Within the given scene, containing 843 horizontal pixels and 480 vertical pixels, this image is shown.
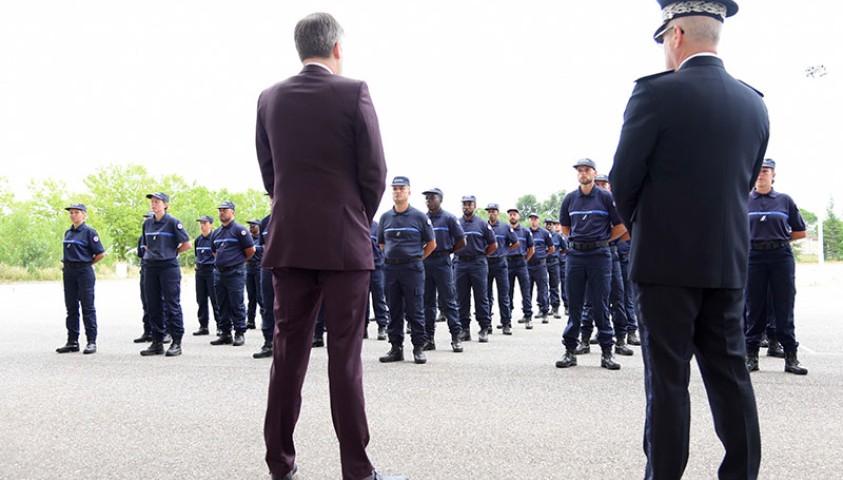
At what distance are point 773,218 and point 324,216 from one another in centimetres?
591

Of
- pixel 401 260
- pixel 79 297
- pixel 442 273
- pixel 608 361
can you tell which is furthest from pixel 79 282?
pixel 608 361

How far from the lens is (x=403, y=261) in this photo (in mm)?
8602

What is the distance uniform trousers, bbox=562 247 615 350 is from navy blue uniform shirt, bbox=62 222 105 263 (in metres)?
6.84

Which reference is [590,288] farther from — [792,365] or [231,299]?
[231,299]

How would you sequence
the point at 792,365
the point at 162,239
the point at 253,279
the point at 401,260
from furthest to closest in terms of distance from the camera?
the point at 253,279, the point at 162,239, the point at 401,260, the point at 792,365

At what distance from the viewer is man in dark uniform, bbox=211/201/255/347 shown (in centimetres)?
1062

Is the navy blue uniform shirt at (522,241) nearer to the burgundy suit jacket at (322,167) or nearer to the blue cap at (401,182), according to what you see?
the blue cap at (401,182)

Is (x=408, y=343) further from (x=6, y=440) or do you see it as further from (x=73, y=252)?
(x=6, y=440)

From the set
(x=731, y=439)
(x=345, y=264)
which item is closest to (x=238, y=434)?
(x=345, y=264)

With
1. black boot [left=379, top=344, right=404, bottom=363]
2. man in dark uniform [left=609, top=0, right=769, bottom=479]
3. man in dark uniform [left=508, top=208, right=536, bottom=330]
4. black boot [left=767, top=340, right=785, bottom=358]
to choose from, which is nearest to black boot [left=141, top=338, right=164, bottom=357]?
black boot [left=379, top=344, right=404, bottom=363]

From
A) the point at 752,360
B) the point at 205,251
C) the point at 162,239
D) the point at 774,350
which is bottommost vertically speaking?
the point at 774,350

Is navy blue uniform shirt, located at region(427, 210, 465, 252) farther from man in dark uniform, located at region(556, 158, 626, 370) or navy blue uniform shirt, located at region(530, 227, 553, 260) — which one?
navy blue uniform shirt, located at region(530, 227, 553, 260)

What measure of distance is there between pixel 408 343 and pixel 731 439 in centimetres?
800

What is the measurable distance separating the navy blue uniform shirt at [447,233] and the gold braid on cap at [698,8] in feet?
23.3
